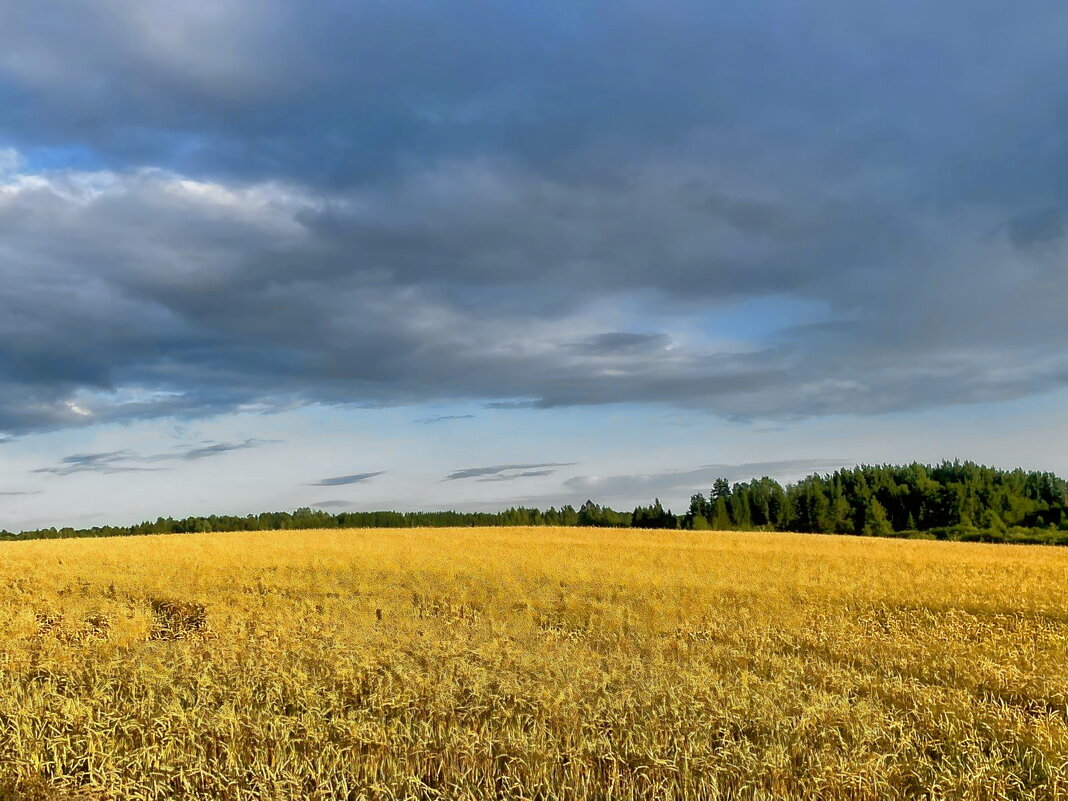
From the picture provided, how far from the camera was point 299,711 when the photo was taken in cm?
763

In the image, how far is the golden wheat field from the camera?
6.09 meters

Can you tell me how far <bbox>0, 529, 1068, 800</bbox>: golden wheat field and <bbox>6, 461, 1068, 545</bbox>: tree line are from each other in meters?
63.6

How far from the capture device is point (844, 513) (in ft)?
299

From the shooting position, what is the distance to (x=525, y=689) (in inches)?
314

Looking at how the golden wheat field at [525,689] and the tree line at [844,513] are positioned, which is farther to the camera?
the tree line at [844,513]

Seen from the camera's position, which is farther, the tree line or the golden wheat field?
the tree line

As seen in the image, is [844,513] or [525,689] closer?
[525,689]

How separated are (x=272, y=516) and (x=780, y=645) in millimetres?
94100

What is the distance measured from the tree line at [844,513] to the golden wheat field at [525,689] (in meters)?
63.6

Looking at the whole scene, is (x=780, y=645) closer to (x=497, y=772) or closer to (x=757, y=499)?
(x=497, y=772)

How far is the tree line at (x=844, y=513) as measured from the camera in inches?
3292

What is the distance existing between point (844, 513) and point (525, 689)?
3650 inches

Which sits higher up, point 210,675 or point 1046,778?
point 210,675

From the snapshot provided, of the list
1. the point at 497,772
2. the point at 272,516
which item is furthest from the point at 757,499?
the point at 497,772
